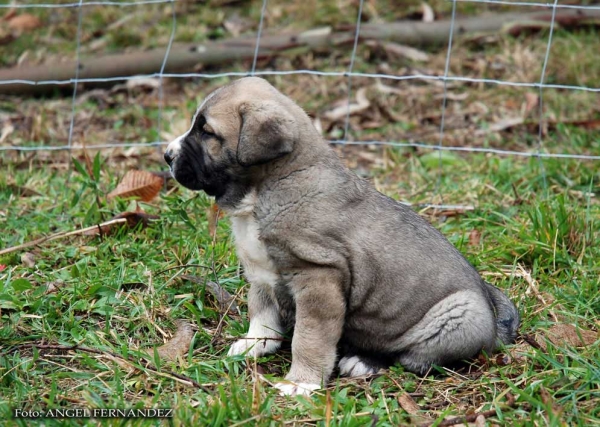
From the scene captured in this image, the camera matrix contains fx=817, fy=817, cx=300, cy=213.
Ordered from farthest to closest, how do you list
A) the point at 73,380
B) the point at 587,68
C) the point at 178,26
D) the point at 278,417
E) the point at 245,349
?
the point at 178,26, the point at 587,68, the point at 245,349, the point at 73,380, the point at 278,417

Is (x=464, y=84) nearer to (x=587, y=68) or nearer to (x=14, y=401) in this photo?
(x=587, y=68)

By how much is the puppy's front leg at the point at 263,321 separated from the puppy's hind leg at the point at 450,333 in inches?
28.7

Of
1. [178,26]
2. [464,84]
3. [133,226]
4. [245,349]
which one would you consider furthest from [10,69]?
[245,349]

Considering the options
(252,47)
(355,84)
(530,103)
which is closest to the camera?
(530,103)

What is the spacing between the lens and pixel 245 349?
4.61 m

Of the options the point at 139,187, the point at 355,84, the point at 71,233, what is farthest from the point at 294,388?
the point at 355,84

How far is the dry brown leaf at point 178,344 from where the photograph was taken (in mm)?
4508

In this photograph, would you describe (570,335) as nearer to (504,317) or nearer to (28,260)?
(504,317)

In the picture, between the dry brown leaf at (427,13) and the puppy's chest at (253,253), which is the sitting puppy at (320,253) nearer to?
the puppy's chest at (253,253)

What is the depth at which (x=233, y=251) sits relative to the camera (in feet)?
18.2

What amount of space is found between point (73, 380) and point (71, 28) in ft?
23.2

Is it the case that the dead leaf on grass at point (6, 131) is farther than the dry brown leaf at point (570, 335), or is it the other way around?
the dead leaf on grass at point (6, 131)

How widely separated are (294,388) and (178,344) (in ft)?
2.61

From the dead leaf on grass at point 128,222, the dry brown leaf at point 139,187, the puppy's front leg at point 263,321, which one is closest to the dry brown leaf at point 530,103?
the dry brown leaf at point 139,187
